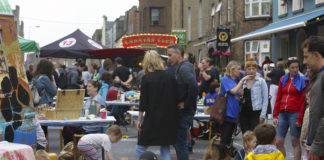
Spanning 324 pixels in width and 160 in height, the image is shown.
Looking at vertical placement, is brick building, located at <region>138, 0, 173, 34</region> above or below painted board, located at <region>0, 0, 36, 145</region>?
above

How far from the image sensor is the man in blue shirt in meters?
7.64

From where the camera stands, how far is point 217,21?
3641cm

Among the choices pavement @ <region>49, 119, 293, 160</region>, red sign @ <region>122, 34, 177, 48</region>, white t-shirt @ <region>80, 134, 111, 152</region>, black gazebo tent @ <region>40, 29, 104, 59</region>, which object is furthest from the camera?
red sign @ <region>122, 34, 177, 48</region>

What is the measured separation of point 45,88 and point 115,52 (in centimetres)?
1210

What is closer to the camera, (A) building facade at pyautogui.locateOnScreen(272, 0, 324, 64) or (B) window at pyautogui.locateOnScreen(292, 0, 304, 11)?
(A) building facade at pyautogui.locateOnScreen(272, 0, 324, 64)

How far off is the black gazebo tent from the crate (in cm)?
1058

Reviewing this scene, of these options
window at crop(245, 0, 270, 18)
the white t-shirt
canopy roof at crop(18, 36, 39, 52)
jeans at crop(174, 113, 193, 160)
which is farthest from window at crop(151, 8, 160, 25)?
the white t-shirt

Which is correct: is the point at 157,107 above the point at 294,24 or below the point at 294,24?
below

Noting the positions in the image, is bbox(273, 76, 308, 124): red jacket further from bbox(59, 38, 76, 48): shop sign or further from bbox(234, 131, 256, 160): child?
bbox(59, 38, 76, 48): shop sign

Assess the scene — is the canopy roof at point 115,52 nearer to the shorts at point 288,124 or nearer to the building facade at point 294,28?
the building facade at point 294,28

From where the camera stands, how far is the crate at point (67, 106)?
8773mm

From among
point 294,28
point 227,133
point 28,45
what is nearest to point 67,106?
point 227,133

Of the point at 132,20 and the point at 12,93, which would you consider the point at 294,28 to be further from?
the point at 132,20

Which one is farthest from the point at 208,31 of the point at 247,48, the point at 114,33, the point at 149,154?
the point at 114,33
